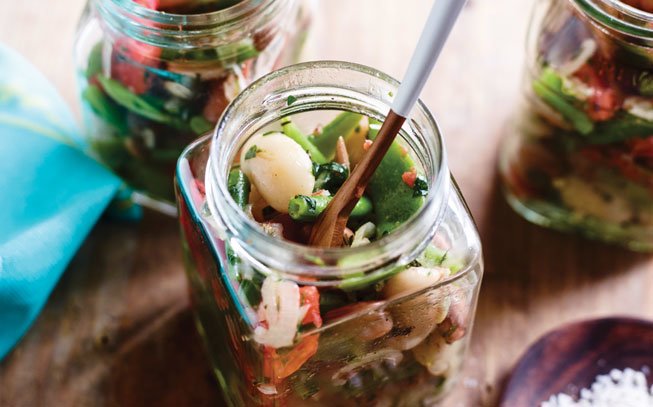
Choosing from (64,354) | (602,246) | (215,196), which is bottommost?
(64,354)

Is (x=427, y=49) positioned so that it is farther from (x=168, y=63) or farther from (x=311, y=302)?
(x=168, y=63)

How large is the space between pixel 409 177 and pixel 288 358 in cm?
19

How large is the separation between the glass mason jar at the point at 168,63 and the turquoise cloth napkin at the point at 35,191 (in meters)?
0.06

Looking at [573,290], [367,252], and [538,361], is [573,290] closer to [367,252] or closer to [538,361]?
[538,361]

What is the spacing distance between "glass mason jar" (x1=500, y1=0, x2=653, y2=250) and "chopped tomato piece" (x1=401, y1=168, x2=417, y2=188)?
0.84ft

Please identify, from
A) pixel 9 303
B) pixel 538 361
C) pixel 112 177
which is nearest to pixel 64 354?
pixel 9 303

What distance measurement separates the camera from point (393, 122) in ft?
2.20

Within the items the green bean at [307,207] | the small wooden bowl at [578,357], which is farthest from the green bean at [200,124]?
the small wooden bowl at [578,357]

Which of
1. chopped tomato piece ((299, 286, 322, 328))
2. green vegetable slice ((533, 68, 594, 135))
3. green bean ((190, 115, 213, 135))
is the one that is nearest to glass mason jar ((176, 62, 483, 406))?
chopped tomato piece ((299, 286, 322, 328))

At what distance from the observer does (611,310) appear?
3.21 ft

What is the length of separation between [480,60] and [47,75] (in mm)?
607

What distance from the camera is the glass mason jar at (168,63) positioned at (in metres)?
0.81

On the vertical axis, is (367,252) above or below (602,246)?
above

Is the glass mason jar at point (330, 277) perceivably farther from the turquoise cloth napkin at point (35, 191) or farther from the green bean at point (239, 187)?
the turquoise cloth napkin at point (35, 191)
